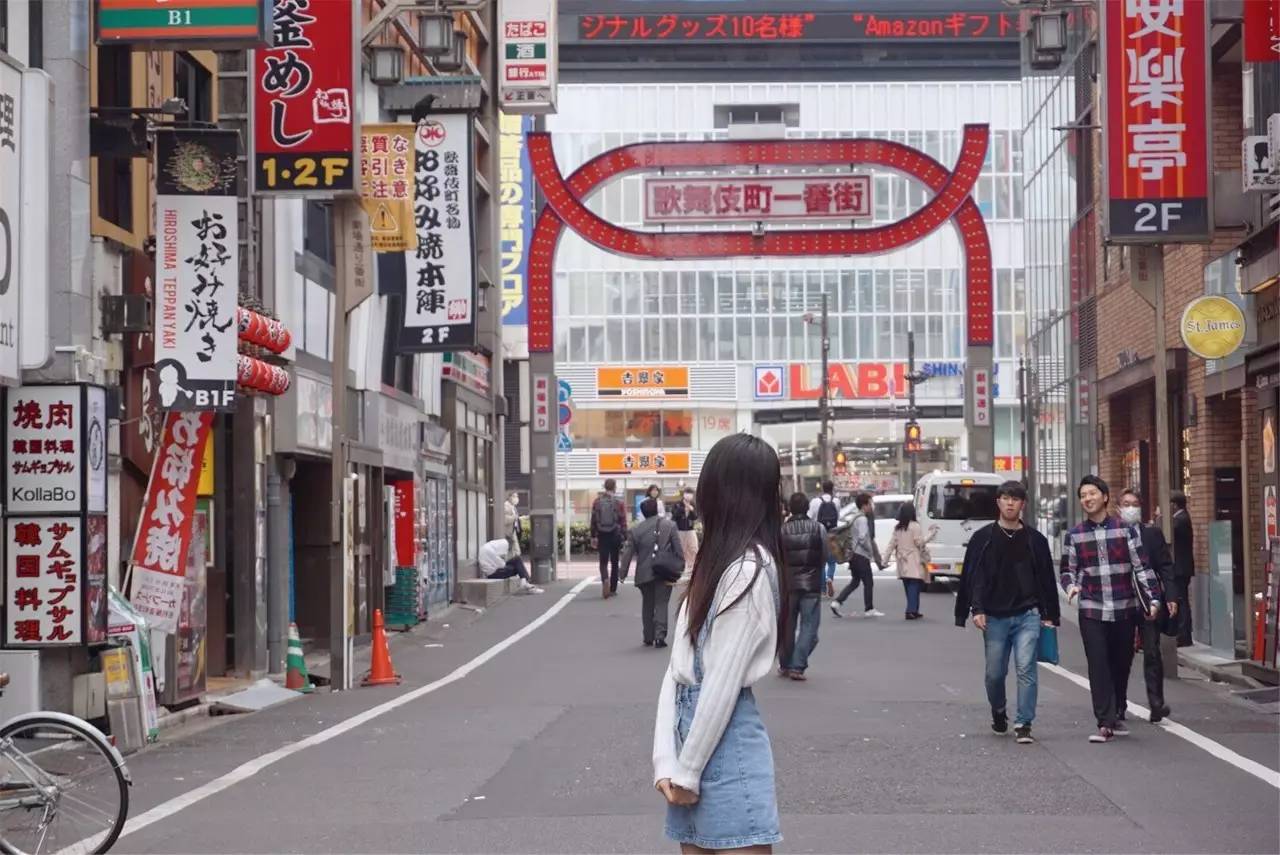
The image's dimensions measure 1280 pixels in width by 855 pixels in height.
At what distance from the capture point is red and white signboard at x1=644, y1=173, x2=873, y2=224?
34.5 m

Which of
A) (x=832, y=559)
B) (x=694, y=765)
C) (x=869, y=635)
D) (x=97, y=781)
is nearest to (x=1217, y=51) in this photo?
(x=869, y=635)

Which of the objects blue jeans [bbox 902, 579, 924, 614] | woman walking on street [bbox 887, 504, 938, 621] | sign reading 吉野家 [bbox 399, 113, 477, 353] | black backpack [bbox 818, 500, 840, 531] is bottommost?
blue jeans [bbox 902, 579, 924, 614]

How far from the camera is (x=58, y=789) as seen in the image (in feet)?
28.3

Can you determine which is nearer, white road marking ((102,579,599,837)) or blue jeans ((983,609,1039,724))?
white road marking ((102,579,599,837))

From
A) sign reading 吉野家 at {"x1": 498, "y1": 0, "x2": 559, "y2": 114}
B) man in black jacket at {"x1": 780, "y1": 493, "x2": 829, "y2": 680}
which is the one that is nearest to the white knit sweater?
man in black jacket at {"x1": 780, "y1": 493, "x2": 829, "y2": 680}

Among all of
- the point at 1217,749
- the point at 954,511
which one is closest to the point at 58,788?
the point at 1217,749

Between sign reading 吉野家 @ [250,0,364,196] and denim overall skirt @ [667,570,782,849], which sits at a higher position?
sign reading 吉野家 @ [250,0,364,196]

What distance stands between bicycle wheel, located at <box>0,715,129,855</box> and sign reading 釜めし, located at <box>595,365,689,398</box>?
72.5 metres

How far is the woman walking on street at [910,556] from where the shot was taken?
2630 centimetres

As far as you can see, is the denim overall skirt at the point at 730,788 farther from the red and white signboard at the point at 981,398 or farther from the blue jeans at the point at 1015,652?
the red and white signboard at the point at 981,398

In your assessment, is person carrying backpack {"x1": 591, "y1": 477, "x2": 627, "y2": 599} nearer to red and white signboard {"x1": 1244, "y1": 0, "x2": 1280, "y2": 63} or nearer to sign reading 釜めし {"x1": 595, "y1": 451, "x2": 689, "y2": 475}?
red and white signboard {"x1": 1244, "y1": 0, "x2": 1280, "y2": 63}

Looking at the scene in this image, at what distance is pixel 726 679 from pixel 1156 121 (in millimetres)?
15917

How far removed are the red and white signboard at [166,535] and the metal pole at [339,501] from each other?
2.90 meters

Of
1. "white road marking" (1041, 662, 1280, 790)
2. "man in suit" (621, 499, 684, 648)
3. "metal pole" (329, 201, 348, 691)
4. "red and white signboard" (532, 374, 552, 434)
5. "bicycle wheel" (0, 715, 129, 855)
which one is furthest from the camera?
"red and white signboard" (532, 374, 552, 434)
